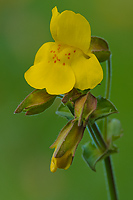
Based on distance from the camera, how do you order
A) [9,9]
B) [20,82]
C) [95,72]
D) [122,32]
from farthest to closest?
1. [9,9]
2. [122,32]
3. [20,82]
4. [95,72]

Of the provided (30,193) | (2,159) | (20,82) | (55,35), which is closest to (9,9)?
(20,82)

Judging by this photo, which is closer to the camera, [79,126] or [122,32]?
[79,126]

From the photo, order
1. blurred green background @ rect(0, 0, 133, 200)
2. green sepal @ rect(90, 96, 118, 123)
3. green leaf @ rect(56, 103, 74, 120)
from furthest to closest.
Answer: blurred green background @ rect(0, 0, 133, 200)
green leaf @ rect(56, 103, 74, 120)
green sepal @ rect(90, 96, 118, 123)

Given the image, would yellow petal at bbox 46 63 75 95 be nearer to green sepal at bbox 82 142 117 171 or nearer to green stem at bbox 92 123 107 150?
green stem at bbox 92 123 107 150

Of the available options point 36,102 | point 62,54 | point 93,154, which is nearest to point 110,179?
point 93,154

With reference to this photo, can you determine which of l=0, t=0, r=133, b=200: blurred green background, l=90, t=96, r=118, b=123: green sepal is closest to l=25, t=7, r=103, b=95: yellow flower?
l=90, t=96, r=118, b=123: green sepal

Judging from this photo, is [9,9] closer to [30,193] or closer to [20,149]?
[20,149]

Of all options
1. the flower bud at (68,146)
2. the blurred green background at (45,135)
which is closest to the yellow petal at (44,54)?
the flower bud at (68,146)
